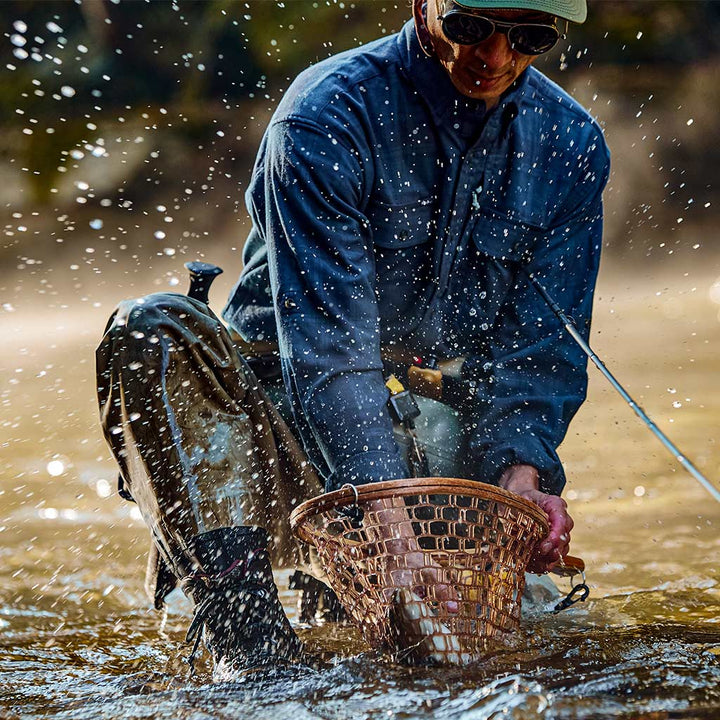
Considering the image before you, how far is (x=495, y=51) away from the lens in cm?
187

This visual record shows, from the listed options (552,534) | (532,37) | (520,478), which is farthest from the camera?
(520,478)

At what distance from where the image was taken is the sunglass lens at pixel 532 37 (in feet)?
5.94

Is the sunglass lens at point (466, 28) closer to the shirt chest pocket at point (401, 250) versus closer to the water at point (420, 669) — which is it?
the shirt chest pocket at point (401, 250)

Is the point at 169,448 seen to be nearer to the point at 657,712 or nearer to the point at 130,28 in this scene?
the point at 657,712

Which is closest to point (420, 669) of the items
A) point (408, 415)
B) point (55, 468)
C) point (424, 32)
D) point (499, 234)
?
point (408, 415)

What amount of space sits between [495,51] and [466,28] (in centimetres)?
10

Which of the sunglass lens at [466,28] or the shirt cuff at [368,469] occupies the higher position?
the sunglass lens at [466,28]

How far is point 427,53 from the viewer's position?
2041mm

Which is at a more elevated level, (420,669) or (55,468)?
(55,468)

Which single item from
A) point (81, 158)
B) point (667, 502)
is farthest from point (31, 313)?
point (667, 502)

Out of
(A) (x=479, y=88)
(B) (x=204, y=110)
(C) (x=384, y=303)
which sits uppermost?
(B) (x=204, y=110)

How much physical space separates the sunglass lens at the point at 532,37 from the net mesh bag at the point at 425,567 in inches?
36.5

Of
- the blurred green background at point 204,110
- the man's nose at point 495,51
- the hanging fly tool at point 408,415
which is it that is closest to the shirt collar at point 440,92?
the man's nose at point 495,51

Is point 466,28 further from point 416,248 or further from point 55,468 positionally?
point 55,468
